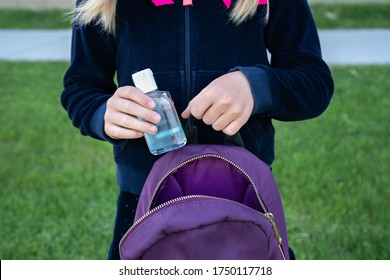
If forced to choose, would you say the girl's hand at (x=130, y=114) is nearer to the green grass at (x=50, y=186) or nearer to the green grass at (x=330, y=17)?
the green grass at (x=50, y=186)

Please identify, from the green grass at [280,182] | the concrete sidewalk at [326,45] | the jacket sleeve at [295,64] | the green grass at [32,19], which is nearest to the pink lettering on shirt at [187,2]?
the jacket sleeve at [295,64]

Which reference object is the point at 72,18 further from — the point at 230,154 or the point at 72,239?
the point at 72,239

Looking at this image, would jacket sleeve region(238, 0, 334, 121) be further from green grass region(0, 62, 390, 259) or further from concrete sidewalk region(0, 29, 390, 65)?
concrete sidewalk region(0, 29, 390, 65)

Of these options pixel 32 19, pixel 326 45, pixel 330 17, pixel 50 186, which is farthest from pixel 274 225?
pixel 32 19

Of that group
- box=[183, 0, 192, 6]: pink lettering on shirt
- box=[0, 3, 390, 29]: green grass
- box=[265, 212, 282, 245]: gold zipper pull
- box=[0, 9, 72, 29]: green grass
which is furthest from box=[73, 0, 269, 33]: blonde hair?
box=[0, 9, 72, 29]: green grass

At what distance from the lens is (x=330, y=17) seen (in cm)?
973

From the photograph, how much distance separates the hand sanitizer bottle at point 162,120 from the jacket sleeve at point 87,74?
236 mm

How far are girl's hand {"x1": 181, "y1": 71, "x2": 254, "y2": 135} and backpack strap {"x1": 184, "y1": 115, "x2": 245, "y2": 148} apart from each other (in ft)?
0.22

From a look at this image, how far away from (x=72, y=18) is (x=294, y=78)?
629 millimetres

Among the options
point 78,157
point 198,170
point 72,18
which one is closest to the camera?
point 198,170

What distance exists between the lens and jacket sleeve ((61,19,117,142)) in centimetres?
154
